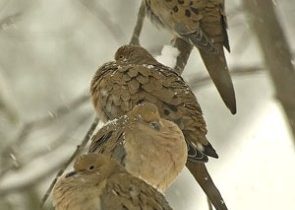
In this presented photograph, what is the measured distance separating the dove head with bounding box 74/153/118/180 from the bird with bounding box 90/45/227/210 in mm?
872

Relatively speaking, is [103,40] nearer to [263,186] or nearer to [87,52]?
[87,52]

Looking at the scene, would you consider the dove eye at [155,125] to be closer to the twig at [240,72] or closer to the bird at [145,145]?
the bird at [145,145]

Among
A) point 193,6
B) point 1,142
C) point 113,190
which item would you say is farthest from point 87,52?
point 113,190

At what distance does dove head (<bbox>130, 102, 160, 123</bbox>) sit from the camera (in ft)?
11.7

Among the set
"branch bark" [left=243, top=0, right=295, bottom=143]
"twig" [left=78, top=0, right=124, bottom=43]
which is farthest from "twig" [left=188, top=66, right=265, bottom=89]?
"twig" [left=78, top=0, right=124, bottom=43]

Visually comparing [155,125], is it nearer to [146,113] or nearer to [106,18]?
[146,113]

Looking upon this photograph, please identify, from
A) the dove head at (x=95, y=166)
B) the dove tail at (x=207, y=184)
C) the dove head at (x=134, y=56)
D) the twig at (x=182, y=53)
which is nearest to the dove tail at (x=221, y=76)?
the twig at (x=182, y=53)

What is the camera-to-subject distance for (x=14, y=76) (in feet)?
35.4

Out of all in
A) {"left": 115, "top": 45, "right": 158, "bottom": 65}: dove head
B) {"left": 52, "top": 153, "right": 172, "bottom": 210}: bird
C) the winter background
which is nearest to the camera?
{"left": 52, "top": 153, "right": 172, "bottom": 210}: bird

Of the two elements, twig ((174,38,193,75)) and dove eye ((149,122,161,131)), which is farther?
twig ((174,38,193,75))

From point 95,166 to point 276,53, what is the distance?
39.7 inches

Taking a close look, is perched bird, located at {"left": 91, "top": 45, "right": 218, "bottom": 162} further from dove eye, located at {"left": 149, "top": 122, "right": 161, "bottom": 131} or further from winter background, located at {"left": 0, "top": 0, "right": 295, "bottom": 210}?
winter background, located at {"left": 0, "top": 0, "right": 295, "bottom": 210}

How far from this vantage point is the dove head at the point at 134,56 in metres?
4.42

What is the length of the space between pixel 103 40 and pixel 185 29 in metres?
7.02
